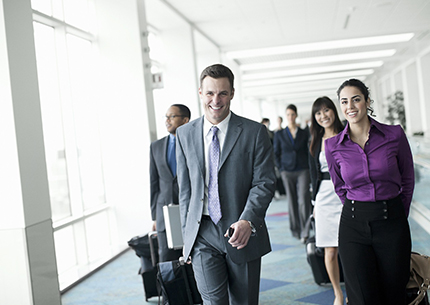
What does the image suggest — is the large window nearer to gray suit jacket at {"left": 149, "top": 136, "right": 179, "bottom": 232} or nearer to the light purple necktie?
gray suit jacket at {"left": 149, "top": 136, "right": 179, "bottom": 232}

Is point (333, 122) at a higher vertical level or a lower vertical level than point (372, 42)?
lower

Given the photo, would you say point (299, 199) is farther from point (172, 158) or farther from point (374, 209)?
point (374, 209)

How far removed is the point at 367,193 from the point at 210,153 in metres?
1.00

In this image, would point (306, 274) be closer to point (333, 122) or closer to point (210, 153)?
point (333, 122)

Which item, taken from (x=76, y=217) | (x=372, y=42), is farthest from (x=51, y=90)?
(x=372, y=42)

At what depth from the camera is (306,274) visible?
490 centimetres

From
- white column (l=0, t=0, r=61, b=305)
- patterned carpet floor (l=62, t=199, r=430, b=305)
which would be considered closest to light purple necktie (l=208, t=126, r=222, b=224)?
white column (l=0, t=0, r=61, b=305)

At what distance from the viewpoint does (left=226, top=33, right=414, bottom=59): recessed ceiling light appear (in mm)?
13492

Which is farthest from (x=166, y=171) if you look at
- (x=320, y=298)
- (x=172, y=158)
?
(x=320, y=298)

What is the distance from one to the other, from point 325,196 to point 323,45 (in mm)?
10817

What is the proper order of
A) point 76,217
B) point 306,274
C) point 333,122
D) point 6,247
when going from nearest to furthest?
point 6,247, point 333,122, point 306,274, point 76,217

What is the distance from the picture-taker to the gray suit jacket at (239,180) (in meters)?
2.38

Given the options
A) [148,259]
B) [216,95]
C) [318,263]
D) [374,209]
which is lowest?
[318,263]

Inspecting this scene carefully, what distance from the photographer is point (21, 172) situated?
3404 millimetres
